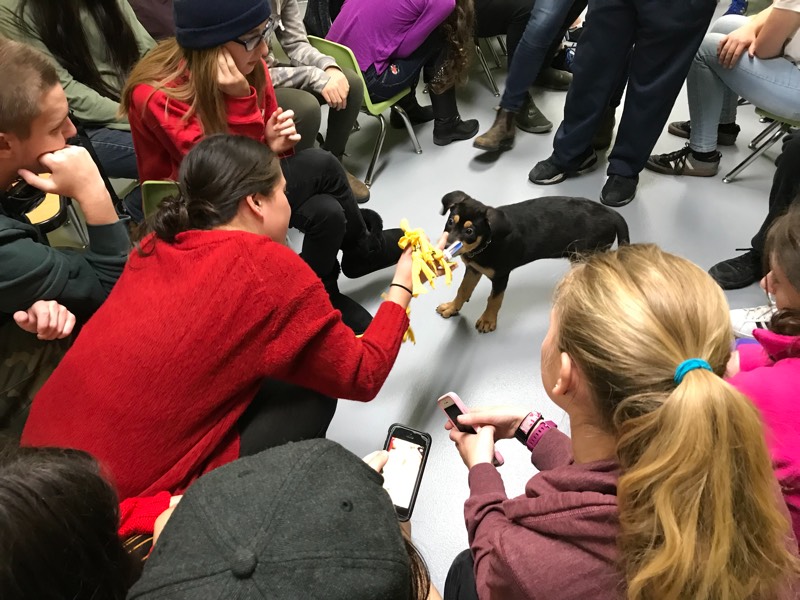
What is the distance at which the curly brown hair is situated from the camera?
2.71m

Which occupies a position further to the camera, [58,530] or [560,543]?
[560,543]

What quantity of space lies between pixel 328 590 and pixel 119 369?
24.5 inches

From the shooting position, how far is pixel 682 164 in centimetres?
262

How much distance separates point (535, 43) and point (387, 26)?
0.70 metres

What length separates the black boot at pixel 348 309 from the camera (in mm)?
1977

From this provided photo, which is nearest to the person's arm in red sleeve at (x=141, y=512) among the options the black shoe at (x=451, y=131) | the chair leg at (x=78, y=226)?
the chair leg at (x=78, y=226)

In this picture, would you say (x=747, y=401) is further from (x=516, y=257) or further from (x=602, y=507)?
(x=516, y=257)

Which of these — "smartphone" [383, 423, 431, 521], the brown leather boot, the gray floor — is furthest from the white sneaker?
the brown leather boot

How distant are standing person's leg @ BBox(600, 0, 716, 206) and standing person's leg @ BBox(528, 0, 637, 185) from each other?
0.24 ft

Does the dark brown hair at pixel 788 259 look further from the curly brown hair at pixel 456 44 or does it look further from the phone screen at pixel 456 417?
the curly brown hair at pixel 456 44

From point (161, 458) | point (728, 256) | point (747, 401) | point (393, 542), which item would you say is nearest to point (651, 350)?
point (747, 401)

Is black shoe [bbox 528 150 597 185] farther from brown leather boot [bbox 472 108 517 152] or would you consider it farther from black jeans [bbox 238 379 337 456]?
black jeans [bbox 238 379 337 456]

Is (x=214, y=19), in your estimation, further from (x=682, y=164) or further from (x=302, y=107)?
(x=682, y=164)

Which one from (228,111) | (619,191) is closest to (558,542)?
(228,111)
